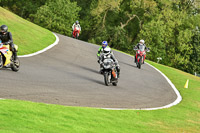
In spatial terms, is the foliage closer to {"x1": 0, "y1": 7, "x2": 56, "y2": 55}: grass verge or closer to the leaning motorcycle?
{"x1": 0, "y1": 7, "x2": 56, "y2": 55}: grass verge

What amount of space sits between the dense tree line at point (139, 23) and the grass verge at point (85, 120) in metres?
50.7

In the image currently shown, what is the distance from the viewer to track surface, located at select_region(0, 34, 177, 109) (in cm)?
1119

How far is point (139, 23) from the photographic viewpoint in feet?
221

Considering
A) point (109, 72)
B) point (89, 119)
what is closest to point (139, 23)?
point (109, 72)

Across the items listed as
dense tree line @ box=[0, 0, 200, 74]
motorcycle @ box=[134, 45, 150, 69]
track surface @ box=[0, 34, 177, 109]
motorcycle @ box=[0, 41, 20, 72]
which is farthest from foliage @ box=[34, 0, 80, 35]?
motorcycle @ box=[0, 41, 20, 72]

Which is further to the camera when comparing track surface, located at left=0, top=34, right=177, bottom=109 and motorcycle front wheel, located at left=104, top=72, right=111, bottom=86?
motorcycle front wheel, located at left=104, top=72, right=111, bottom=86

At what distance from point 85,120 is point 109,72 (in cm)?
753

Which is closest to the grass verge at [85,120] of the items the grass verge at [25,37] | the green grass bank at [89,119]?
the green grass bank at [89,119]

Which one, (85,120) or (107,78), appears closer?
(85,120)

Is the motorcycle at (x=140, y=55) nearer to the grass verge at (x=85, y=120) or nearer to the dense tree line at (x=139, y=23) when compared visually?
the grass verge at (x=85, y=120)

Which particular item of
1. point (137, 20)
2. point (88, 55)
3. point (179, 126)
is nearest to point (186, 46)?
point (137, 20)

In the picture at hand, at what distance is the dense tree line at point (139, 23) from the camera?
6305 centimetres

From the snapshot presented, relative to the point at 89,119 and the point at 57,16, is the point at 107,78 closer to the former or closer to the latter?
the point at 89,119

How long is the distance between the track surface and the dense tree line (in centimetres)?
3955
